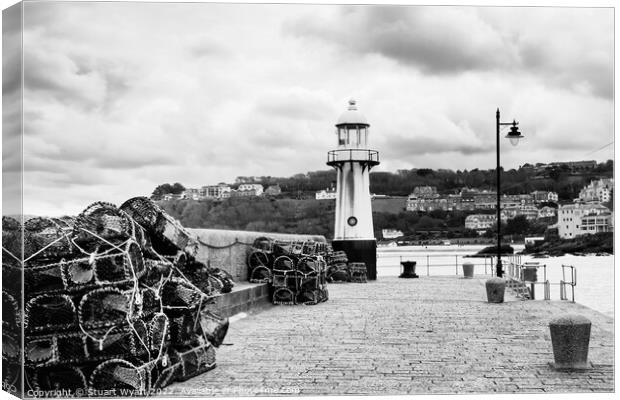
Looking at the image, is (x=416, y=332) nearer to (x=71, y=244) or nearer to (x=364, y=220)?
(x=71, y=244)

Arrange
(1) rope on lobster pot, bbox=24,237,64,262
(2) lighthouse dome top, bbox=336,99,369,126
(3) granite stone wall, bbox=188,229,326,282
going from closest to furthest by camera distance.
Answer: (1) rope on lobster pot, bbox=24,237,64,262, (3) granite stone wall, bbox=188,229,326,282, (2) lighthouse dome top, bbox=336,99,369,126

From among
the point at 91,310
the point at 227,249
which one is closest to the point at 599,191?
the point at 91,310

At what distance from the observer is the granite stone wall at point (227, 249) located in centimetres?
1428

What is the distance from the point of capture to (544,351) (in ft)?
30.9

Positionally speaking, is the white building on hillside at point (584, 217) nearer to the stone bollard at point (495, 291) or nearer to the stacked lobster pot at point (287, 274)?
the stone bollard at point (495, 291)

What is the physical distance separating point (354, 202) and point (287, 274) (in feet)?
35.6

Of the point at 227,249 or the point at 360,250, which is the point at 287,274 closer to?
the point at 227,249

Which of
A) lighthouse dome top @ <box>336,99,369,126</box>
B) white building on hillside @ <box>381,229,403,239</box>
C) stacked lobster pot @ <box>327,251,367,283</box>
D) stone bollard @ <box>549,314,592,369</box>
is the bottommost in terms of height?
stacked lobster pot @ <box>327,251,367,283</box>

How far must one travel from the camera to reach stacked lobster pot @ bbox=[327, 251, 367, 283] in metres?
25.7

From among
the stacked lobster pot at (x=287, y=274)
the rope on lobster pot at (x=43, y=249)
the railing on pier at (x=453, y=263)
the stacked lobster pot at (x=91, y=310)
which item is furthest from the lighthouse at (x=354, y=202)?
the rope on lobster pot at (x=43, y=249)

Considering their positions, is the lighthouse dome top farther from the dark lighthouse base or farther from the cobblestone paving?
the cobblestone paving

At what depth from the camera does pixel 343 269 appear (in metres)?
25.9

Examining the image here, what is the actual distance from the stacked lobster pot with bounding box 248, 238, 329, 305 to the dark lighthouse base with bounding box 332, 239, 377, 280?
33.1ft

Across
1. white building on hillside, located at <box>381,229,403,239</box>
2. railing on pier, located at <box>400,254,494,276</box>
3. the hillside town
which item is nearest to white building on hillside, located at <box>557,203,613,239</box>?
the hillside town
